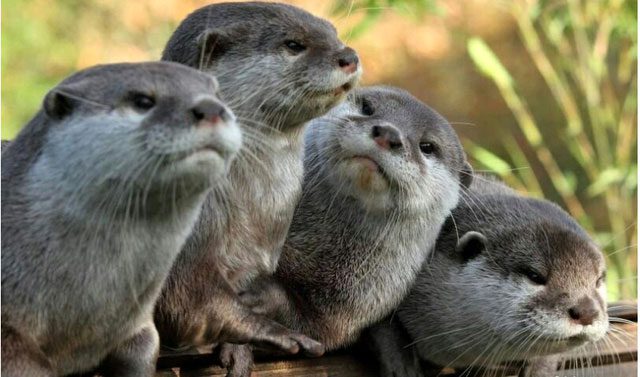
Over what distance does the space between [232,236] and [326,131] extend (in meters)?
0.45

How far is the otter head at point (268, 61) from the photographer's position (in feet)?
7.64

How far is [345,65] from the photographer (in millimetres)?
2338

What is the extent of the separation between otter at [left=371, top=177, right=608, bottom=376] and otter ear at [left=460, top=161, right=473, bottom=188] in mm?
49

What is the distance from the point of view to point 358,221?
265 centimetres

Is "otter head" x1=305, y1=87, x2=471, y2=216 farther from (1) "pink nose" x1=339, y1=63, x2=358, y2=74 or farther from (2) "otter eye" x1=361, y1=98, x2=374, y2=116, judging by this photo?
(1) "pink nose" x1=339, y1=63, x2=358, y2=74

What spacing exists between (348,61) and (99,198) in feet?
2.40

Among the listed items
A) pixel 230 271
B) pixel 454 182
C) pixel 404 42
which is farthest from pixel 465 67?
pixel 230 271

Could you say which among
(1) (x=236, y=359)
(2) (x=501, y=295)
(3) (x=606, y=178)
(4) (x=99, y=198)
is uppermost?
(4) (x=99, y=198)

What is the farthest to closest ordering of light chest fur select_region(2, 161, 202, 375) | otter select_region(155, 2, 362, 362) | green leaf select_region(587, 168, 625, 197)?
green leaf select_region(587, 168, 625, 197)
otter select_region(155, 2, 362, 362)
light chest fur select_region(2, 161, 202, 375)

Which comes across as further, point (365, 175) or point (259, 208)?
point (365, 175)

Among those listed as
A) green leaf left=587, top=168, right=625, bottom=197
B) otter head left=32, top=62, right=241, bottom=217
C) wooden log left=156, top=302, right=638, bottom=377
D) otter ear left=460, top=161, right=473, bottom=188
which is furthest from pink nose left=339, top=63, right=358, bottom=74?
green leaf left=587, top=168, right=625, bottom=197

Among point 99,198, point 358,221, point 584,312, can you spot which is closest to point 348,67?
point 358,221

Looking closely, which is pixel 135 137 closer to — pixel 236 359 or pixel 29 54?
pixel 236 359

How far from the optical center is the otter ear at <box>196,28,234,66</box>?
2.31 metres
